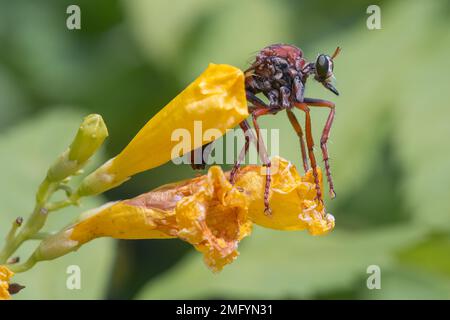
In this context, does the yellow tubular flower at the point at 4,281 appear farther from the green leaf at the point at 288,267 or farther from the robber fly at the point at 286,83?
the green leaf at the point at 288,267

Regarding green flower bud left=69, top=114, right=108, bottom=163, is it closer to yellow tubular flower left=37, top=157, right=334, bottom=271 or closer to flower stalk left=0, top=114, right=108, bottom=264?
flower stalk left=0, top=114, right=108, bottom=264

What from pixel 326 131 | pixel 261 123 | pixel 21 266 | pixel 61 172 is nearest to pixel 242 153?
pixel 326 131

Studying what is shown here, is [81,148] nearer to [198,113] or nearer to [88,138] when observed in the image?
[88,138]

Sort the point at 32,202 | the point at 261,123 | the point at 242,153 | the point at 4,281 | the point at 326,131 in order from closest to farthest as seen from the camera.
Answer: the point at 4,281, the point at 242,153, the point at 326,131, the point at 32,202, the point at 261,123

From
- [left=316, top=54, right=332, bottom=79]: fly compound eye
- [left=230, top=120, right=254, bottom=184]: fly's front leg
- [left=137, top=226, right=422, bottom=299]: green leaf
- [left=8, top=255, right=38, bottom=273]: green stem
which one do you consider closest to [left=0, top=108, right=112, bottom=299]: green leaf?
[left=137, top=226, right=422, bottom=299]: green leaf

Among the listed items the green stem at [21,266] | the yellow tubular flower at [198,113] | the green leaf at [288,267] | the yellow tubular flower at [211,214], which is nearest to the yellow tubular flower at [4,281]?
the green stem at [21,266]

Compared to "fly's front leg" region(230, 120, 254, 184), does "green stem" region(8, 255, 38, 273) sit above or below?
below
